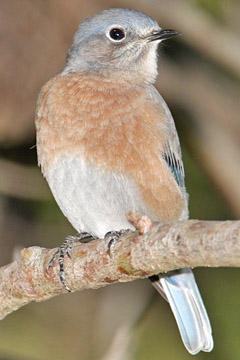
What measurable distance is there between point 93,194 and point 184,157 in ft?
8.16

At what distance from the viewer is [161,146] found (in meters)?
5.61

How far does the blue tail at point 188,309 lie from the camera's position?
5.69m

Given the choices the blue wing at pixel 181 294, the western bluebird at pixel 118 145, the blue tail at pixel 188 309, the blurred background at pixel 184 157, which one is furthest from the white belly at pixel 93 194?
the blurred background at pixel 184 157

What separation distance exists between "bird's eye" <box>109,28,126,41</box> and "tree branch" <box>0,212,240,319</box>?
2.21 metres

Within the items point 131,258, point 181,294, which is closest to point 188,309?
point 181,294

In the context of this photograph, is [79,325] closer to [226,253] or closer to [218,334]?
[218,334]

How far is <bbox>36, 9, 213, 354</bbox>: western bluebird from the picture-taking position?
5348 millimetres

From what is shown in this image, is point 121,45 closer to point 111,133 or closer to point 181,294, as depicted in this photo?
point 111,133

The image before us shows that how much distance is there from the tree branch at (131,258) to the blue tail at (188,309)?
140cm

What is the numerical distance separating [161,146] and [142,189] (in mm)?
413

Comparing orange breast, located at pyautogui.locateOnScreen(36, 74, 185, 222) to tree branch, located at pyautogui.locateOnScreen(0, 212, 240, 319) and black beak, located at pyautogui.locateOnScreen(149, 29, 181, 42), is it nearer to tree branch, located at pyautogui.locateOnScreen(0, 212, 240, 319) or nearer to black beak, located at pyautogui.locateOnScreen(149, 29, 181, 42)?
black beak, located at pyautogui.locateOnScreen(149, 29, 181, 42)

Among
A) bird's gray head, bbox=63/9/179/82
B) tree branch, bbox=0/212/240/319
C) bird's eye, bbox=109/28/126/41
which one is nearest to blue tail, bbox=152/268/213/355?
tree branch, bbox=0/212/240/319

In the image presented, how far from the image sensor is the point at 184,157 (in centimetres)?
774

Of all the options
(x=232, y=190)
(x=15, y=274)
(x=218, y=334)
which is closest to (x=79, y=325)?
(x=218, y=334)
